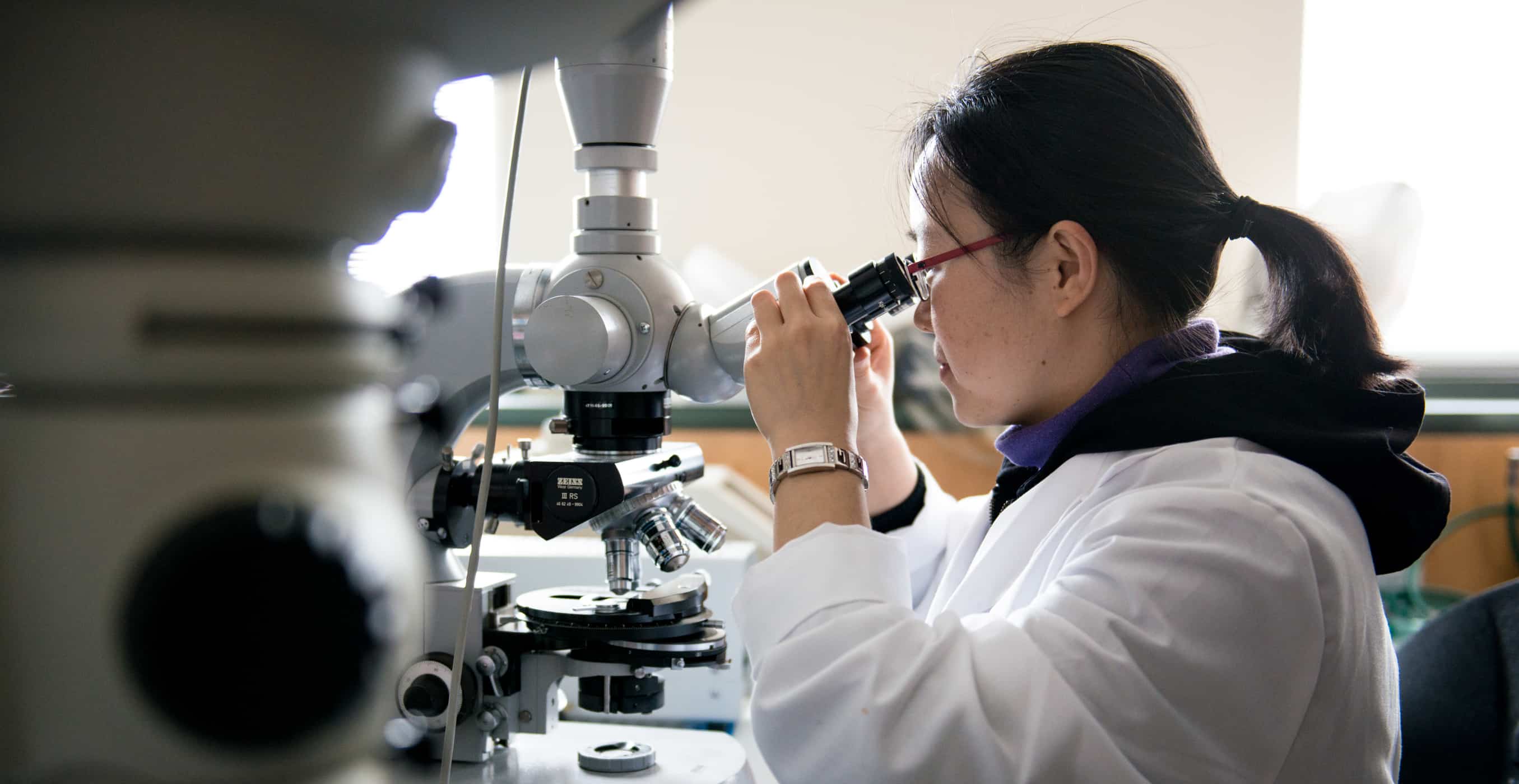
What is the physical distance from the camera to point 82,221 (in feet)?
0.90

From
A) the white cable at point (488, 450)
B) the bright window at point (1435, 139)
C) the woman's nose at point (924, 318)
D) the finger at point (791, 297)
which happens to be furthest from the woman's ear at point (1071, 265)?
the bright window at point (1435, 139)

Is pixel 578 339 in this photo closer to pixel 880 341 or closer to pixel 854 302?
pixel 854 302

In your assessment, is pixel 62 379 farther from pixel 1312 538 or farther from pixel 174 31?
pixel 1312 538

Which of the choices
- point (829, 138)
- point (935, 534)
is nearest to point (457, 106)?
point (935, 534)

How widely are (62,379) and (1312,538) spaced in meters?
0.76

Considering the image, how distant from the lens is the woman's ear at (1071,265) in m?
0.90

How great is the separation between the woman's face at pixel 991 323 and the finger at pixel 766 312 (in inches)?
6.0

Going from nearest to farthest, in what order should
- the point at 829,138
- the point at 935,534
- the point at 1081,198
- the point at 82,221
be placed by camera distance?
the point at 82,221
the point at 1081,198
the point at 935,534
the point at 829,138

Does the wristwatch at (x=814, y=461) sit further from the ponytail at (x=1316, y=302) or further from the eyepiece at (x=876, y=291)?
the ponytail at (x=1316, y=302)

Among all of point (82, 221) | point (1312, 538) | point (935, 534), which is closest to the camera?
point (82, 221)

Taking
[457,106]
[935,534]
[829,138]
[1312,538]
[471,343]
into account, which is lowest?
[935,534]

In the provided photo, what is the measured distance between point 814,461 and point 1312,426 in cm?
40

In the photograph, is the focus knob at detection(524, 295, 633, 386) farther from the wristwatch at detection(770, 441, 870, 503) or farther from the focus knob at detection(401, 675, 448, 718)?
the focus knob at detection(401, 675, 448, 718)

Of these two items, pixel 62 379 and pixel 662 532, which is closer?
pixel 62 379
